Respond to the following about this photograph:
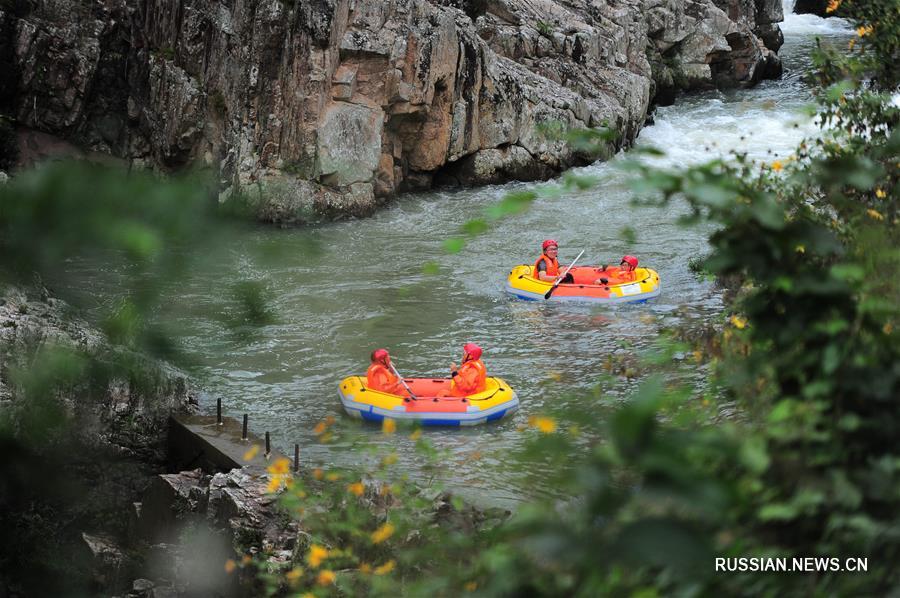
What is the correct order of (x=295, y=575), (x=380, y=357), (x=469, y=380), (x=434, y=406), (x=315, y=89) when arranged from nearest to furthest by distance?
1. (x=295, y=575)
2. (x=434, y=406)
3. (x=469, y=380)
4. (x=380, y=357)
5. (x=315, y=89)

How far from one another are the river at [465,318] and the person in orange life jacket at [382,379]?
0.45 meters

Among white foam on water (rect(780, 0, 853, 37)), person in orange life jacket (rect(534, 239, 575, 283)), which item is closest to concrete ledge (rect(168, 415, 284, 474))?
person in orange life jacket (rect(534, 239, 575, 283))

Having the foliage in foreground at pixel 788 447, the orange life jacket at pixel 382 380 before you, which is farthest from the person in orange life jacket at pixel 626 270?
the foliage in foreground at pixel 788 447

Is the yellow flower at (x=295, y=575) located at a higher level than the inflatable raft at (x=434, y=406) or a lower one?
higher

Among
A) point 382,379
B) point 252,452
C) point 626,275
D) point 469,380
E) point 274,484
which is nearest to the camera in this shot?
point 274,484

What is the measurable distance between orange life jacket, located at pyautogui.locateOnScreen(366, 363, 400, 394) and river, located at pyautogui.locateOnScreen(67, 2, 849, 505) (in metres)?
0.45

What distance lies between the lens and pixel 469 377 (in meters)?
9.69

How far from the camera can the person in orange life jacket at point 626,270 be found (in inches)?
520

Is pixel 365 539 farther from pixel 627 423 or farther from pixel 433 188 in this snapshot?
pixel 433 188

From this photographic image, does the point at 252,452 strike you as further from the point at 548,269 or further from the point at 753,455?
the point at 548,269

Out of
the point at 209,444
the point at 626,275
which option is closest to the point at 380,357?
the point at 209,444

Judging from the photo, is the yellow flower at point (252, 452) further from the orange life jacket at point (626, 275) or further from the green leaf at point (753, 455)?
the orange life jacket at point (626, 275)

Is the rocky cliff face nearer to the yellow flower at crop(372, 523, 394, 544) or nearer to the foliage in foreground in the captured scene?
the yellow flower at crop(372, 523, 394, 544)

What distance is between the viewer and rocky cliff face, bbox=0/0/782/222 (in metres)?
16.2
